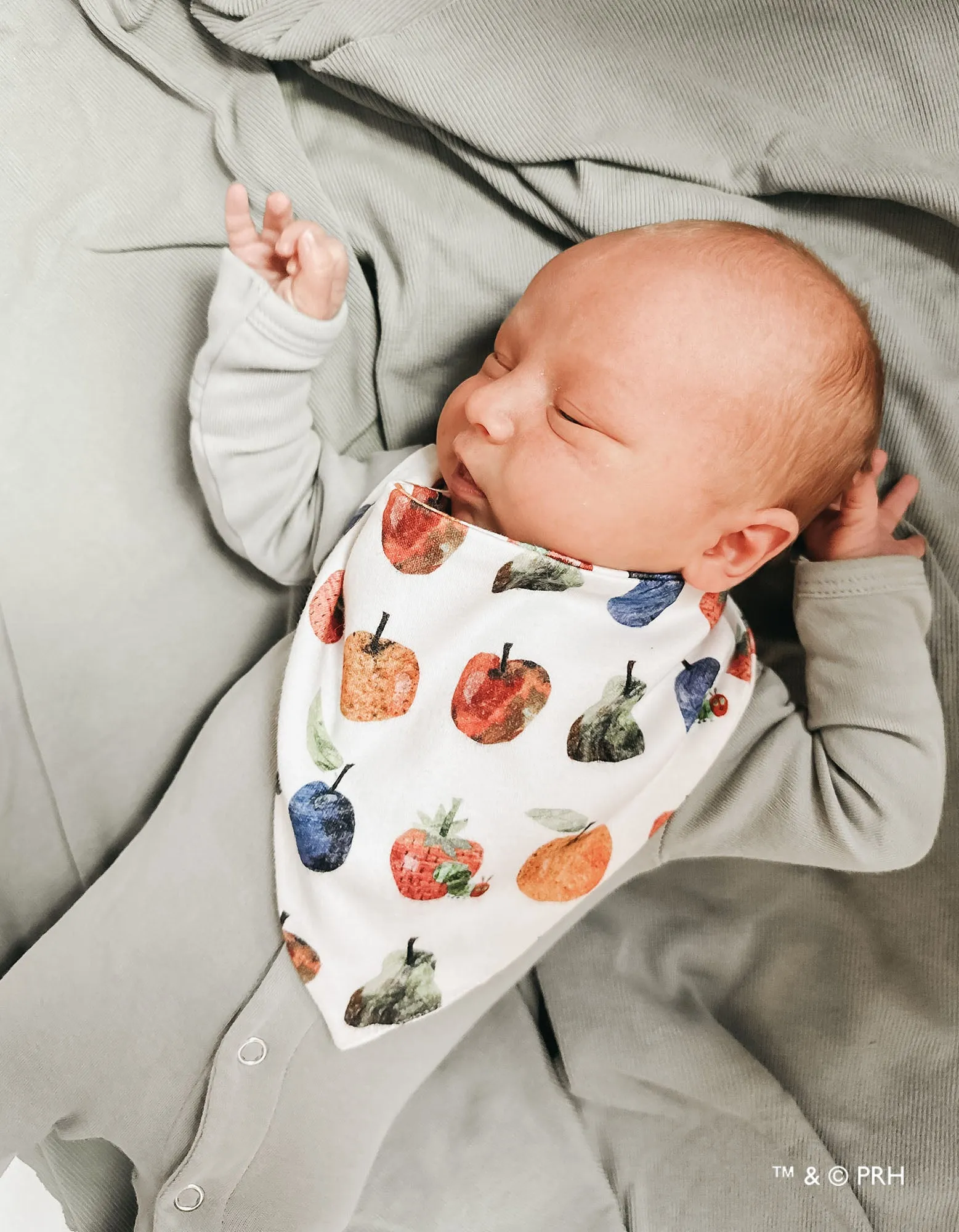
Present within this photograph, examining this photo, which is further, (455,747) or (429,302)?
(429,302)

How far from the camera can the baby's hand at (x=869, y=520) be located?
987 millimetres

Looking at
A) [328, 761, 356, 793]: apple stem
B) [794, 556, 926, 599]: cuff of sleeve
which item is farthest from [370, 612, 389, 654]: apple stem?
[794, 556, 926, 599]: cuff of sleeve

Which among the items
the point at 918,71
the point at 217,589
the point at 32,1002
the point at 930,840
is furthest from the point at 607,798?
the point at 918,71

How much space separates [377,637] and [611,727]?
0.24m

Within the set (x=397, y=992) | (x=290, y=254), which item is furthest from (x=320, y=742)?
(x=290, y=254)

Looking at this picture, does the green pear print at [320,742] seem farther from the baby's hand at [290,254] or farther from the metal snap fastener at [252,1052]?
the baby's hand at [290,254]

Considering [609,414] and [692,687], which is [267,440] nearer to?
[609,414]

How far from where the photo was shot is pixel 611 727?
36.7 inches

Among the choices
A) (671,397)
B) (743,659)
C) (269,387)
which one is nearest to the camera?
(671,397)

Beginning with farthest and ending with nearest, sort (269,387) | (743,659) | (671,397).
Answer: (743,659)
(269,387)
(671,397)

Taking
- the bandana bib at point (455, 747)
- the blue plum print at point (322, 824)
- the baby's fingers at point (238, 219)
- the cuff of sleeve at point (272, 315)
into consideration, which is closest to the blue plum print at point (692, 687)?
the bandana bib at point (455, 747)

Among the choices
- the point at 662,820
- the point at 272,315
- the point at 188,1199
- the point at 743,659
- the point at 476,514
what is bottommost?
the point at 188,1199

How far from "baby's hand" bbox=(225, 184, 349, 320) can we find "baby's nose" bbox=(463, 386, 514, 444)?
18 centimetres

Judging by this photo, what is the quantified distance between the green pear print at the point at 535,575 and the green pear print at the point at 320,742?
0.22 m
